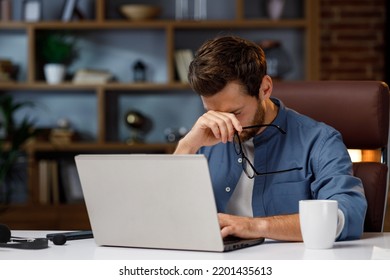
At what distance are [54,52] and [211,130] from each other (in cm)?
345

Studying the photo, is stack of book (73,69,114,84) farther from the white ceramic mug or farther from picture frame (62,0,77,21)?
the white ceramic mug

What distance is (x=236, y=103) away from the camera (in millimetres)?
2135

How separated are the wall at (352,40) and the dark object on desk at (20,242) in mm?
3929

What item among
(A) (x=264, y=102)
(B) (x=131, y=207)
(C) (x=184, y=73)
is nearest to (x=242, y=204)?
(A) (x=264, y=102)

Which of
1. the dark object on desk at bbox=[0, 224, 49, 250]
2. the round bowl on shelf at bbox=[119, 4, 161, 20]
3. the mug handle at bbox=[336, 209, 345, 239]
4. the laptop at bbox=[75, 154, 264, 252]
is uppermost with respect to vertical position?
the round bowl on shelf at bbox=[119, 4, 161, 20]

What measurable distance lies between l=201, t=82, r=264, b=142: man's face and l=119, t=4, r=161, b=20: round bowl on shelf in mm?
3234

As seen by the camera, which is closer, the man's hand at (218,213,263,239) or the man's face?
the man's hand at (218,213,263,239)

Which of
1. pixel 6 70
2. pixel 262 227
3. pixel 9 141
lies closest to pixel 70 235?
pixel 262 227

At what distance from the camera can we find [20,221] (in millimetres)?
5203

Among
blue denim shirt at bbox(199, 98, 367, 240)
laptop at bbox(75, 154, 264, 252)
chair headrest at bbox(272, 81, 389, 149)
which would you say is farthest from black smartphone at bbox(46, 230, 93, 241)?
chair headrest at bbox(272, 81, 389, 149)

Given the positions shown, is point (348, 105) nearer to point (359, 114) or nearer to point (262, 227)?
point (359, 114)

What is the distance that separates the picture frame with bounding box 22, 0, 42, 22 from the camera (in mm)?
5391

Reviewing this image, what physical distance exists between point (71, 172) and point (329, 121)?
10.6ft

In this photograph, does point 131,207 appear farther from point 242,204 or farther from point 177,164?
point 242,204
